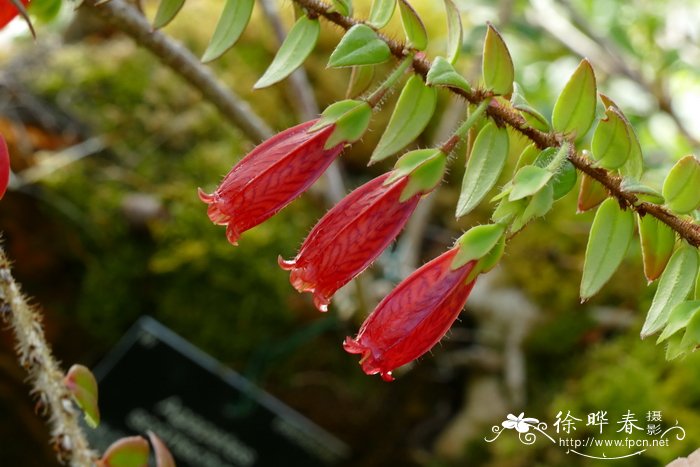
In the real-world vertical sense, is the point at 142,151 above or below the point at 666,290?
above

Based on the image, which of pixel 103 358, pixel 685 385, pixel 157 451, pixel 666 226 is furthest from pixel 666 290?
pixel 103 358

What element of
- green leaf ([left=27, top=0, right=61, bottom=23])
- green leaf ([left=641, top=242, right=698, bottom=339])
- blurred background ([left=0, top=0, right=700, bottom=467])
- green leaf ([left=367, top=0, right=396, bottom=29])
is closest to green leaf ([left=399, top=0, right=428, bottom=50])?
green leaf ([left=367, top=0, right=396, bottom=29])

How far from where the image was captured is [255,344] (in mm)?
1319

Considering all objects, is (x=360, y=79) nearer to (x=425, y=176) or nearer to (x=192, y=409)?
(x=425, y=176)

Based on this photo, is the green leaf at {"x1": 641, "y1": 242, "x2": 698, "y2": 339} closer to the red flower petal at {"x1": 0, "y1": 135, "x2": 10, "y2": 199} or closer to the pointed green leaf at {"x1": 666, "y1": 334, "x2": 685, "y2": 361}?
the pointed green leaf at {"x1": 666, "y1": 334, "x2": 685, "y2": 361}

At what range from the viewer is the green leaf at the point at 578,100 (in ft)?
1.87

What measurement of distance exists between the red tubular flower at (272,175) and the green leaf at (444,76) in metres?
0.08

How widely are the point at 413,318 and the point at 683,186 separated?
0.20 m

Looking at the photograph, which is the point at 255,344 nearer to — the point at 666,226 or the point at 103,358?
the point at 103,358

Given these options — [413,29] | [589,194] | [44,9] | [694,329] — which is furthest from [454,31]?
[44,9]

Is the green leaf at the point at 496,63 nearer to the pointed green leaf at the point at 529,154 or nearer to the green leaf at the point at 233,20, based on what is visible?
the pointed green leaf at the point at 529,154

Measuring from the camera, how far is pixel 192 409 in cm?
123

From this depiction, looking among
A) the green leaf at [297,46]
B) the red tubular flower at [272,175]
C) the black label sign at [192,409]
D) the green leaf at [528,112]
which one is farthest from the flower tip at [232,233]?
the black label sign at [192,409]

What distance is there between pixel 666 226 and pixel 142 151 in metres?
1.04
